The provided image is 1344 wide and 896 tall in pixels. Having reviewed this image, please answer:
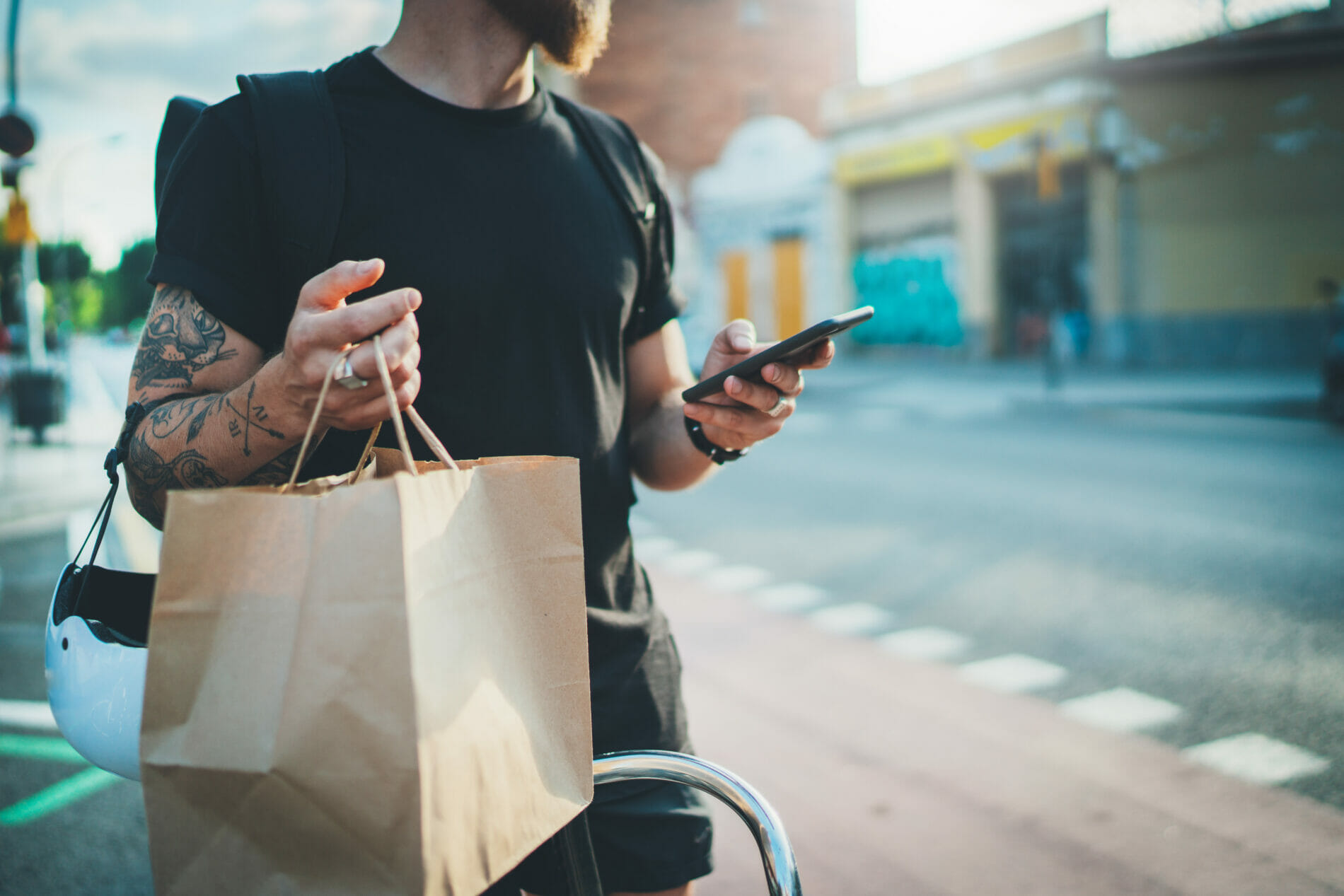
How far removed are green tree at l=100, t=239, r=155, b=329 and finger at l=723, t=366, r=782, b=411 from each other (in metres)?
1.67

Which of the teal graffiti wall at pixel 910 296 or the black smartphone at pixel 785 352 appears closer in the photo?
the black smartphone at pixel 785 352

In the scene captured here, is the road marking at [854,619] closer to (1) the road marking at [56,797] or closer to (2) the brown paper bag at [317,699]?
(1) the road marking at [56,797]

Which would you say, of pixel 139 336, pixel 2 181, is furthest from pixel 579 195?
pixel 2 181

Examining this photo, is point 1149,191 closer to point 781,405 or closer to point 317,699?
point 781,405

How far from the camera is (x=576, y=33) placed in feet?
4.90

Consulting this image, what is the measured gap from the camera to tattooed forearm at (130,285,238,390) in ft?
4.03

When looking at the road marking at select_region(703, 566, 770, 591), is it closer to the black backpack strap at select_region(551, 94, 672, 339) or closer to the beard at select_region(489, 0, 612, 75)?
the black backpack strap at select_region(551, 94, 672, 339)

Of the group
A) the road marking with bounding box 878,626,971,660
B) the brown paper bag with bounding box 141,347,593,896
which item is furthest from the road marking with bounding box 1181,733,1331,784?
the brown paper bag with bounding box 141,347,593,896

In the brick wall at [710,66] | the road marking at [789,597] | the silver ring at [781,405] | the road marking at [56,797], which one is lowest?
the road marking at [789,597]

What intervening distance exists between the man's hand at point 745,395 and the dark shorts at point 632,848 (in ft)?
1.78

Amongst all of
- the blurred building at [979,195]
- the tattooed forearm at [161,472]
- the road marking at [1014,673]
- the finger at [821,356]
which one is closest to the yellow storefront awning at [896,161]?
the blurred building at [979,195]

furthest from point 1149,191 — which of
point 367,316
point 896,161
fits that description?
point 367,316

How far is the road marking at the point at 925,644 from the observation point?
15.8ft

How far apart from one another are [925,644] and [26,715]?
394 centimetres
